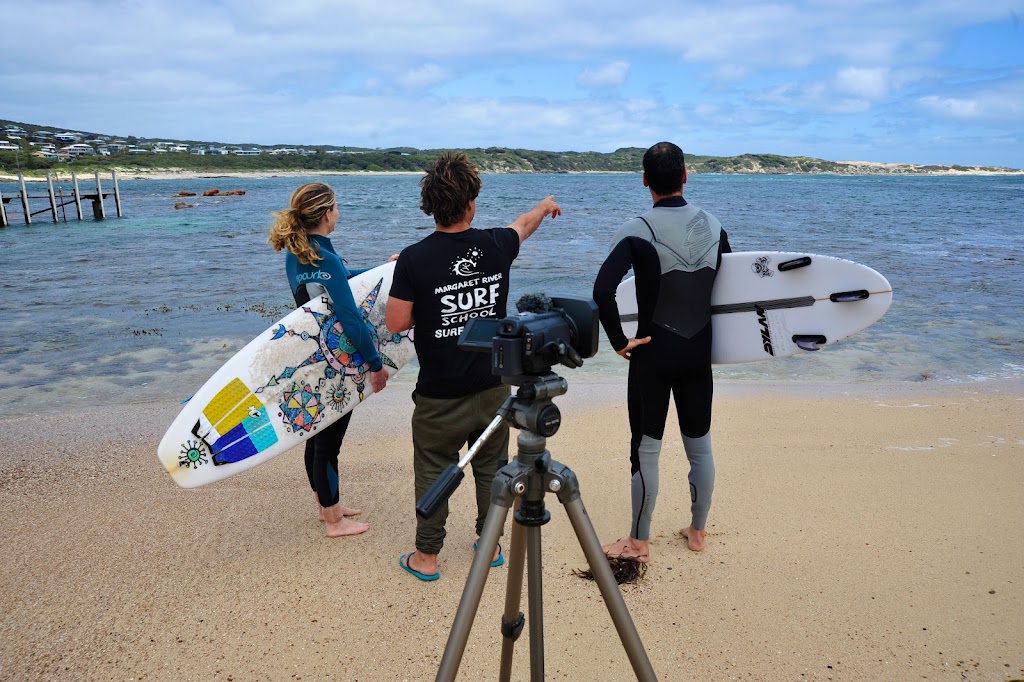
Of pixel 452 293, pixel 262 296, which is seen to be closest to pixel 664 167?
pixel 452 293

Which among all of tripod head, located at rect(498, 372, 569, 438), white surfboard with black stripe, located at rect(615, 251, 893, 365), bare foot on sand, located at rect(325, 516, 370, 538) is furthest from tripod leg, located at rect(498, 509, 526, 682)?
white surfboard with black stripe, located at rect(615, 251, 893, 365)

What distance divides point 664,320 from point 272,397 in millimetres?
2206

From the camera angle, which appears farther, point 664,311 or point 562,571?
point 562,571

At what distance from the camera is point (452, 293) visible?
2953 mm

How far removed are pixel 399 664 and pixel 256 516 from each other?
1655 mm

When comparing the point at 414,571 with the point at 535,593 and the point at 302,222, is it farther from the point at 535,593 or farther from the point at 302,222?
the point at 302,222

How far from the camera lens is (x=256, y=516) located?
3.99 m

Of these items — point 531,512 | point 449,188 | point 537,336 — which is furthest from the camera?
point 449,188

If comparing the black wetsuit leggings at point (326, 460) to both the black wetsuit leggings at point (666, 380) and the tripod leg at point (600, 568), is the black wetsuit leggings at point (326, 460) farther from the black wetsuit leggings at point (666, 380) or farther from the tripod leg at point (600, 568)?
the tripod leg at point (600, 568)

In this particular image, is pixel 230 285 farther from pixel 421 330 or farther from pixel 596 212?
pixel 596 212

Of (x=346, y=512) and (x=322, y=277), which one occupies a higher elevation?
(x=322, y=277)

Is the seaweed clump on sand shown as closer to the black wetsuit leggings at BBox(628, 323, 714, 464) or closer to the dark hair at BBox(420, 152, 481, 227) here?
the black wetsuit leggings at BBox(628, 323, 714, 464)

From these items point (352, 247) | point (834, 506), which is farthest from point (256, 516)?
point (352, 247)

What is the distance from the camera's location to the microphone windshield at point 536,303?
1984 millimetres
